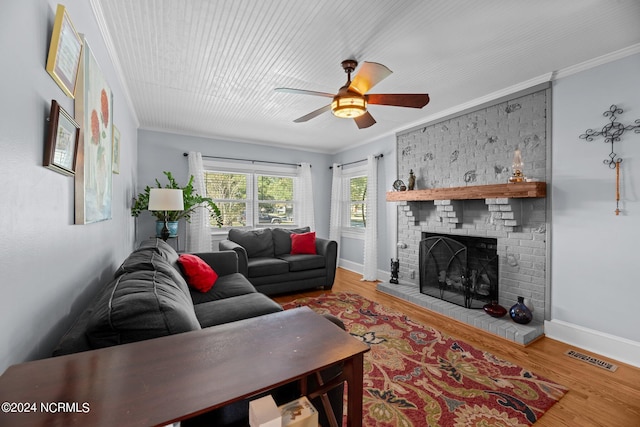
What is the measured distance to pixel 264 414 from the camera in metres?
0.73

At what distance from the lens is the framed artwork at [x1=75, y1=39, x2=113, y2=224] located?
4.55 feet

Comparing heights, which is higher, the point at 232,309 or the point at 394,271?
the point at 232,309

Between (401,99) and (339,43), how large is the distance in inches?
26.0

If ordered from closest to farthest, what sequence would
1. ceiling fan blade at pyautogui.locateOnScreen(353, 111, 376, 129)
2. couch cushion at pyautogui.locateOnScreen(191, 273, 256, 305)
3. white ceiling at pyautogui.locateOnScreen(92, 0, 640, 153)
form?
1. white ceiling at pyautogui.locateOnScreen(92, 0, 640, 153)
2. couch cushion at pyautogui.locateOnScreen(191, 273, 256, 305)
3. ceiling fan blade at pyautogui.locateOnScreen(353, 111, 376, 129)

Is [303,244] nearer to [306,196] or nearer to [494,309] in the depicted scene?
[306,196]

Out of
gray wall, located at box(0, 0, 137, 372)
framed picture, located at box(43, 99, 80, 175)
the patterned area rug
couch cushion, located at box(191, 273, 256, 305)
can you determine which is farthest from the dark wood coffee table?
couch cushion, located at box(191, 273, 256, 305)

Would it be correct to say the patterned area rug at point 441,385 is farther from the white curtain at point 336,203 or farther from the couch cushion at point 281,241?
the white curtain at point 336,203

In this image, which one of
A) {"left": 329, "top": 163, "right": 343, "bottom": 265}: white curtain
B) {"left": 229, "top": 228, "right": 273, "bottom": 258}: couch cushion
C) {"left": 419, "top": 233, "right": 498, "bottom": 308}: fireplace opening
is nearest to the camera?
{"left": 419, "top": 233, "right": 498, "bottom": 308}: fireplace opening

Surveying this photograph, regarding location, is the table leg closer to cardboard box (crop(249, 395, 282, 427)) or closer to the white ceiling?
cardboard box (crop(249, 395, 282, 427))

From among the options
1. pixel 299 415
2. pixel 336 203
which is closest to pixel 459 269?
pixel 336 203

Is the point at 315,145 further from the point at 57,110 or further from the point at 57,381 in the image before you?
the point at 57,381

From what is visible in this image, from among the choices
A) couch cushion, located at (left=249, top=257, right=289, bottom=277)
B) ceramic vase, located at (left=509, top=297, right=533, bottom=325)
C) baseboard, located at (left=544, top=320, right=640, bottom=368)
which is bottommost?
baseboard, located at (left=544, top=320, right=640, bottom=368)

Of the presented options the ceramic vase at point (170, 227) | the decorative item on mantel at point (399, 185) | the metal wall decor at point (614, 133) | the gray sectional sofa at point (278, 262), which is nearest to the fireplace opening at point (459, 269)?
the decorative item on mantel at point (399, 185)

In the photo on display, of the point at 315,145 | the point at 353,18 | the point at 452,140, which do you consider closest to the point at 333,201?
the point at 315,145
